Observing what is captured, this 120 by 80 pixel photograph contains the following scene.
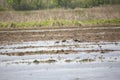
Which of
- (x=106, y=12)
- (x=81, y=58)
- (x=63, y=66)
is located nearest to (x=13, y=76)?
(x=63, y=66)

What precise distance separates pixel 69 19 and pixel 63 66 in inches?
1450

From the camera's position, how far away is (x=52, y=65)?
1795 centimetres

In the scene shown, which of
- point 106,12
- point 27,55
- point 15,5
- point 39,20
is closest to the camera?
point 27,55

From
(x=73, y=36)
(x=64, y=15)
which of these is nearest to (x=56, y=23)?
(x=64, y=15)

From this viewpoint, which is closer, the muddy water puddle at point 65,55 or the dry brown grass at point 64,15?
the muddy water puddle at point 65,55

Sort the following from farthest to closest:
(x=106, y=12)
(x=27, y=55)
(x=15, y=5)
→ (x=15, y=5), (x=106, y=12), (x=27, y=55)

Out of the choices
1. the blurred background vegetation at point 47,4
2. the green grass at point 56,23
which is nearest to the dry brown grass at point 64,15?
the green grass at point 56,23

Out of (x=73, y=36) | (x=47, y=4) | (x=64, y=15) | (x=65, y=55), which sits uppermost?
(x=65, y=55)

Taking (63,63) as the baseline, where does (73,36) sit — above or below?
below

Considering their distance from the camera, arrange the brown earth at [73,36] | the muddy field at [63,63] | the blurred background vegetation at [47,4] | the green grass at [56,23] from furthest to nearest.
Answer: the blurred background vegetation at [47,4]
the green grass at [56,23]
the brown earth at [73,36]
the muddy field at [63,63]

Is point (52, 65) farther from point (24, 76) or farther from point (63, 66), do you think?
point (24, 76)

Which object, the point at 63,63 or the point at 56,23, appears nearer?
the point at 63,63

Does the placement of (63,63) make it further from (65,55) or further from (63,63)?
(65,55)

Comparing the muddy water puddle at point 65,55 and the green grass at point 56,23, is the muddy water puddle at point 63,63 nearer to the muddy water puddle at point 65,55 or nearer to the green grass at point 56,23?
the muddy water puddle at point 65,55
